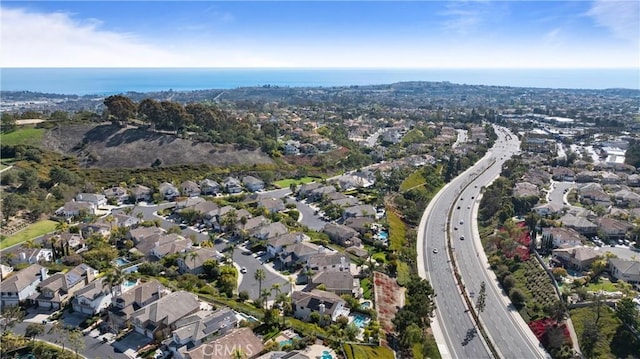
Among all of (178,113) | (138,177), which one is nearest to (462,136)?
(178,113)

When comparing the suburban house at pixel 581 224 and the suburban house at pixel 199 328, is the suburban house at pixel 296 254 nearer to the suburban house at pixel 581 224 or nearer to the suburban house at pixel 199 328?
the suburban house at pixel 199 328

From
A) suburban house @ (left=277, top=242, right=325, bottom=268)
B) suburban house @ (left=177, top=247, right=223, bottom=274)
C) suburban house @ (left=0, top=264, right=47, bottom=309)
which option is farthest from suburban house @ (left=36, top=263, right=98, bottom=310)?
suburban house @ (left=277, top=242, right=325, bottom=268)

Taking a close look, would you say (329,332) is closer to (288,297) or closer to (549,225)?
(288,297)

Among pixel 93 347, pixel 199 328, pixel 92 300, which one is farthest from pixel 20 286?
pixel 199 328

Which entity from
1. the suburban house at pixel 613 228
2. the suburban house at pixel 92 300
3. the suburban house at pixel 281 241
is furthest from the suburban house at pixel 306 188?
the suburban house at pixel 613 228

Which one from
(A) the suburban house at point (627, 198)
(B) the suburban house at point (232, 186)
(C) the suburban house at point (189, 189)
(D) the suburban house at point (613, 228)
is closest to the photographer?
(D) the suburban house at point (613, 228)

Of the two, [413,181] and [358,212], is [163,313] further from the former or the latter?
[413,181]
